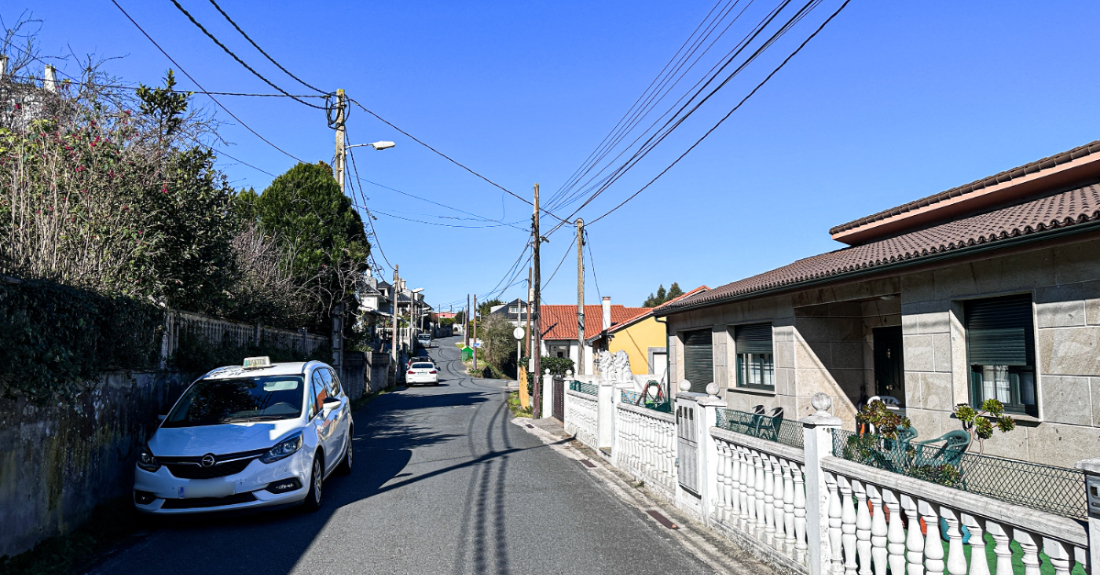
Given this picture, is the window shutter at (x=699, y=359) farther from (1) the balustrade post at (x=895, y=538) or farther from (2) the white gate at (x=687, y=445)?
(1) the balustrade post at (x=895, y=538)

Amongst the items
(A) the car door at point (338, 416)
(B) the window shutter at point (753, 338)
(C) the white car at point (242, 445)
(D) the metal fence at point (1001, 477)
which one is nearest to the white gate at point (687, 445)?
(D) the metal fence at point (1001, 477)

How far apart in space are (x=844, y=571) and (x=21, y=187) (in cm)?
863

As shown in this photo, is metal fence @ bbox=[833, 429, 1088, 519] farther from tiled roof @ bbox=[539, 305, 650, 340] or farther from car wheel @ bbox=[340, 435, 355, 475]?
tiled roof @ bbox=[539, 305, 650, 340]

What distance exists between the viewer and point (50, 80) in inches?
346

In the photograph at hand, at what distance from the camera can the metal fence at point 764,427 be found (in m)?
5.30

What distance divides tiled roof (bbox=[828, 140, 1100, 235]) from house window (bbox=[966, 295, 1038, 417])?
105 inches

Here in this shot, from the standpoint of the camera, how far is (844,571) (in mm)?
4477

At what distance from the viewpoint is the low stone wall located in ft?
17.7

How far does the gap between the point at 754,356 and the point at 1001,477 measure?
9604 mm

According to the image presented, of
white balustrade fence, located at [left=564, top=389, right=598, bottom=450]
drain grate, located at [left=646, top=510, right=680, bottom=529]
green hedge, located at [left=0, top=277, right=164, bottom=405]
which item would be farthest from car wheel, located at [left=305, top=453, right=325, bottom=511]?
white balustrade fence, located at [left=564, top=389, right=598, bottom=450]

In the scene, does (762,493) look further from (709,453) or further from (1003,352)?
(1003,352)

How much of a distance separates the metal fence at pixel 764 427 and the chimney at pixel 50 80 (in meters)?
8.99

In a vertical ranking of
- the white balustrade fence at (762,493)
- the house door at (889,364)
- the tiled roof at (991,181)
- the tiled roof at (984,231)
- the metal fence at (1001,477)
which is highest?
the tiled roof at (991,181)

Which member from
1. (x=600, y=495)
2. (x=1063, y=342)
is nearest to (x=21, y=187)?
(x=600, y=495)
